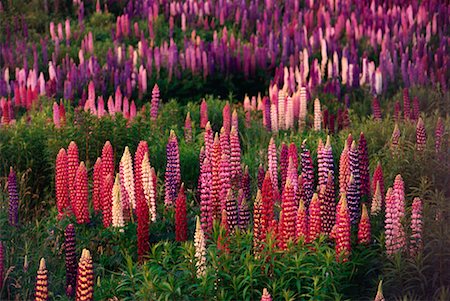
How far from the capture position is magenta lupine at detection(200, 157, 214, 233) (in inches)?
260

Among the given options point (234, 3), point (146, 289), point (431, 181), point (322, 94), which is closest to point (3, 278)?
point (146, 289)

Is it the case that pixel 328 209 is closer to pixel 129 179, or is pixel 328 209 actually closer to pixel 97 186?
pixel 129 179

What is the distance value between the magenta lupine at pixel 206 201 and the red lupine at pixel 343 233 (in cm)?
94

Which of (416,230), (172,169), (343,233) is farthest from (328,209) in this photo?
(172,169)

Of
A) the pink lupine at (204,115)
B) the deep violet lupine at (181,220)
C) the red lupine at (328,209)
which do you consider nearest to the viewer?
the red lupine at (328,209)

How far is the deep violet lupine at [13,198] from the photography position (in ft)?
23.1

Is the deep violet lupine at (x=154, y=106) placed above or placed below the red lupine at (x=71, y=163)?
below

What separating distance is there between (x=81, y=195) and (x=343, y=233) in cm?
200

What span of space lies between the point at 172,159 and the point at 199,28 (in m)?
8.82

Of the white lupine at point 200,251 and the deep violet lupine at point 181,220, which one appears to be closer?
the white lupine at point 200,251

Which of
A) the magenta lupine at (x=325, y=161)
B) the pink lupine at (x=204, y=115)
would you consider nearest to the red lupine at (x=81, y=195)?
the magenta lupine at (x=325, y=161)

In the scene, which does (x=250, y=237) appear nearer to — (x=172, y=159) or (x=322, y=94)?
(x=172, y=159)

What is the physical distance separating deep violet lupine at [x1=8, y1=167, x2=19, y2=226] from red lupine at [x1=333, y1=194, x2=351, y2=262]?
236 cm

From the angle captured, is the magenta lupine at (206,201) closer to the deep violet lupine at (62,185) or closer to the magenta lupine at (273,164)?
the magenta lupine at (273,164)
